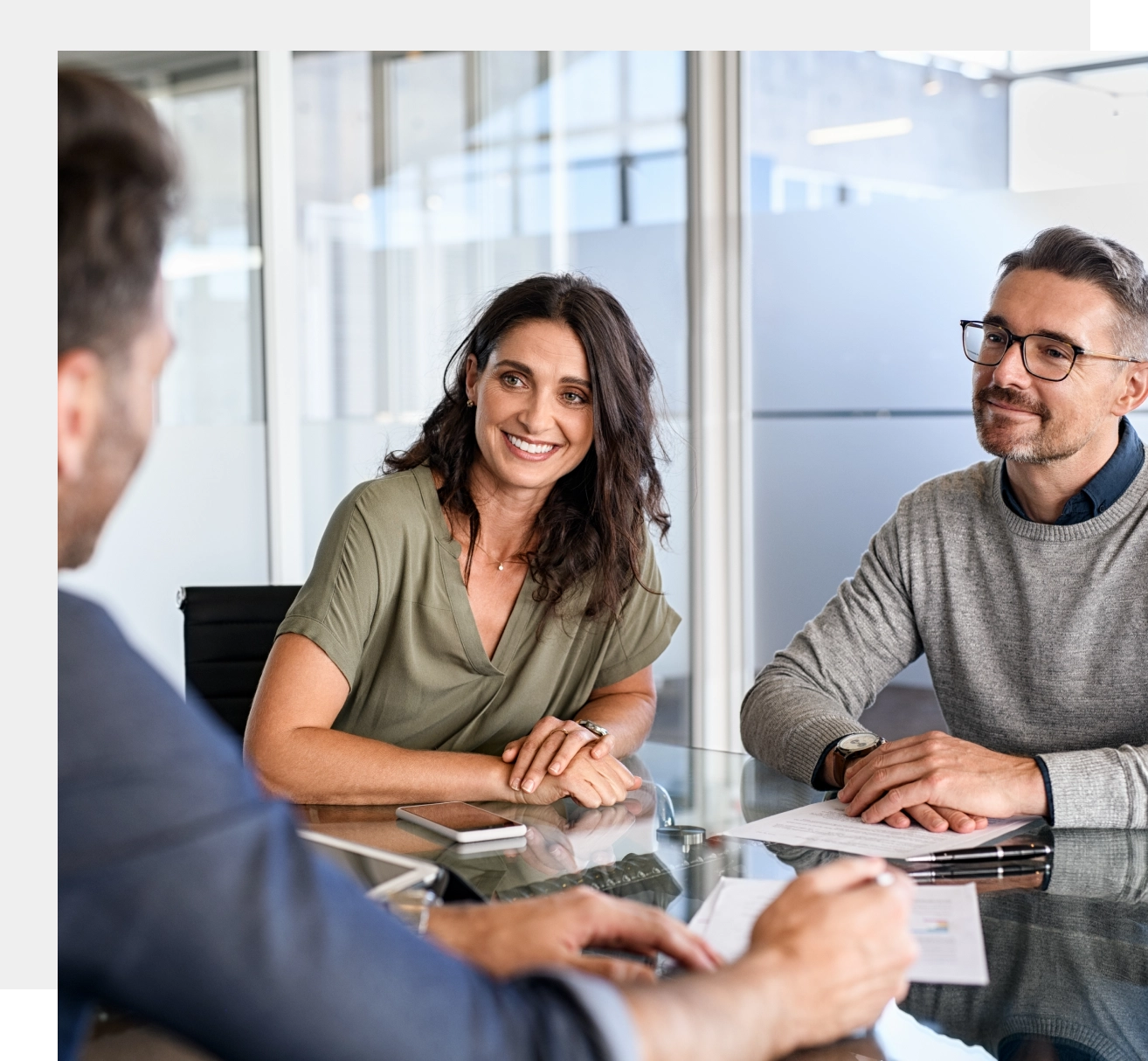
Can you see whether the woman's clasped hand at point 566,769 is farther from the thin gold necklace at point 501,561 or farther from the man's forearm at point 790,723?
the thin gold necklace at point 501,561

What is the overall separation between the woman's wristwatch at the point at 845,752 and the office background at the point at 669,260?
1.80 meters

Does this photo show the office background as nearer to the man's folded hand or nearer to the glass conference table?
the glass conference table

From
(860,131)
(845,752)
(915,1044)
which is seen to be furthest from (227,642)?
(860,131)

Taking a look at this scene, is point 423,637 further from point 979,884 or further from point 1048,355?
point 1048,355

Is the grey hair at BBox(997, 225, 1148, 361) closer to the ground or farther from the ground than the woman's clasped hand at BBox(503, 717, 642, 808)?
farther from the ground

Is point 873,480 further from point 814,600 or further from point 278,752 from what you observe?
point 278,752

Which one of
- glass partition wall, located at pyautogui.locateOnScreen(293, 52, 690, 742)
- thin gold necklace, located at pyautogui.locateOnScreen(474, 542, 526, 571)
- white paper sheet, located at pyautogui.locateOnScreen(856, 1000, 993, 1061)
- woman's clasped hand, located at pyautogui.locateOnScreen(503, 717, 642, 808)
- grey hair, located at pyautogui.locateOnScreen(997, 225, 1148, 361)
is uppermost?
glass partition wall, located at pyautogui.locateOnScreen(293, 52, 690, 742)

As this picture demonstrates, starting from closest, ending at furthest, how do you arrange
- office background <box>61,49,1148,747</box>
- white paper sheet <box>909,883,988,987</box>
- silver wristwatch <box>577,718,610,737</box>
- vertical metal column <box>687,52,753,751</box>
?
white paper sheet <box>909,883,988,987</box> < silver wristwatch <box>577,718,610,737</box> < office background <box>61,49,1148,747</box> < vertical metal column <box>687,52,753,751</box>

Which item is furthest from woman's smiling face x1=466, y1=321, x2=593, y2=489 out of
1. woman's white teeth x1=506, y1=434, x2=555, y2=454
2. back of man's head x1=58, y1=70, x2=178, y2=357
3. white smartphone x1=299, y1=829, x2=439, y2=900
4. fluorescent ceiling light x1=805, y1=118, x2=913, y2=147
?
fluorescent ceiling light x1=805, y1=118, x2=913, y2=147

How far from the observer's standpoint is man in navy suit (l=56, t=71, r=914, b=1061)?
2.26 feet

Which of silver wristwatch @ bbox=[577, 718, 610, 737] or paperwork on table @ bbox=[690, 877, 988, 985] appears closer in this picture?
paperwork on table @ bbox=[690, 877, 988, 985]

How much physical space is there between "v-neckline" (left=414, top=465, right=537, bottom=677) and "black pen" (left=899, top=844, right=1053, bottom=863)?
2.77ft

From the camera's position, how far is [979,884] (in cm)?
140

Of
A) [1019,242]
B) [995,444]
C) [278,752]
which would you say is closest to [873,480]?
[1019,242]
